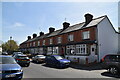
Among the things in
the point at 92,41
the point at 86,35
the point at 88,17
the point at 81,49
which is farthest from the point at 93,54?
the point at 88,17

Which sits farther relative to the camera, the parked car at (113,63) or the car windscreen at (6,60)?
the parked car at (113,63)

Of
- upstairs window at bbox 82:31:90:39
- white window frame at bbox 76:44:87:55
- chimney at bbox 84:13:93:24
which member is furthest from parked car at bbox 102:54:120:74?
chimney at bbox 84:13:93:24

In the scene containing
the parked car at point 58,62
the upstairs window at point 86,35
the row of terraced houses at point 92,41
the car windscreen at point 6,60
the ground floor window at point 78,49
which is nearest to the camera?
the car windscreen at point 6,60

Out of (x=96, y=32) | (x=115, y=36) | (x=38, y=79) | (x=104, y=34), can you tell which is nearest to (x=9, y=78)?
(x=38, y=79)

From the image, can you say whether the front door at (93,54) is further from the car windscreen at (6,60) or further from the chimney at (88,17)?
the car windscreen at (6,60)

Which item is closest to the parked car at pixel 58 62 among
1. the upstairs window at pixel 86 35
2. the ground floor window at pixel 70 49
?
the ground floor window at pixel 70 49

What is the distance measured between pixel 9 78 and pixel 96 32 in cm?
1694

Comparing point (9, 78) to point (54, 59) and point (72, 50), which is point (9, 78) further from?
point (72, 50)

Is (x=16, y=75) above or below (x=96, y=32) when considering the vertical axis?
below

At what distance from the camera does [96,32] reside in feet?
70.2

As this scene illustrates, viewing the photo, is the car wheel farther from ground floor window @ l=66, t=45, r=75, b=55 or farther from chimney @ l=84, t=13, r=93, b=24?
chimney @ l=84, t=13, r=93, b=24

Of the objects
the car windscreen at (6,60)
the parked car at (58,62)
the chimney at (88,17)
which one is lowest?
the parked car at (58,62)

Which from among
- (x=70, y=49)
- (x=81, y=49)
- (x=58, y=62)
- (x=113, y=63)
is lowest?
(x=58, y=62)

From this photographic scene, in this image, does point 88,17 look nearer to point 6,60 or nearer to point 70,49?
point 70,49
